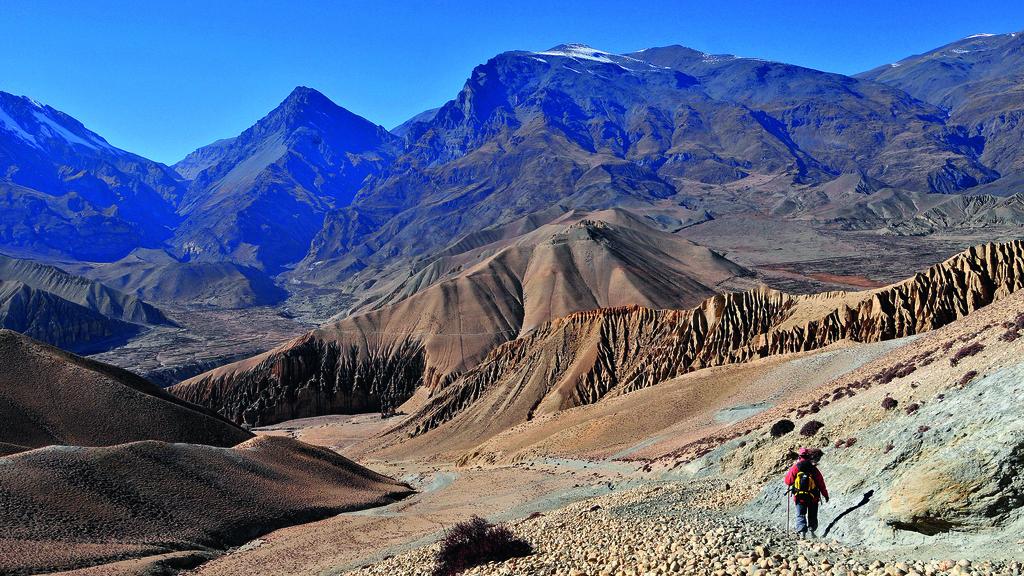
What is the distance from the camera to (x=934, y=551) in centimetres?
1048

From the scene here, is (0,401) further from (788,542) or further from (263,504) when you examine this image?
(788,542)

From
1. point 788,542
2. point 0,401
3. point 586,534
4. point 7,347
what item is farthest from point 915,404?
point 7,347

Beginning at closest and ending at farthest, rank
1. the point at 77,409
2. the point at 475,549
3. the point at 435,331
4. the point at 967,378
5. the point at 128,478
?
1. the point at 475,549
2. the point at 967,378
3. the point at 128,478
4. the point at 77,409
5. the point at 435,331

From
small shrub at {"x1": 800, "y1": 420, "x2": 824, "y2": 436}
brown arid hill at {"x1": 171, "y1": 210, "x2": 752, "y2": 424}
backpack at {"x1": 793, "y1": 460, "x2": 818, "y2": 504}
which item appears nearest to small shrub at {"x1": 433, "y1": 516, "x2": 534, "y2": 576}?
backpack at {"x1": 793, "y1": 460, "x2": 818, "y2": 504}

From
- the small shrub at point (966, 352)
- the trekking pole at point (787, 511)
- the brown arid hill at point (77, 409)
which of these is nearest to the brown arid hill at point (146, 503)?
the brown arid hill at point (77, 409)

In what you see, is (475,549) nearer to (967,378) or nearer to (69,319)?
(967,378)

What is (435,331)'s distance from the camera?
104500mm

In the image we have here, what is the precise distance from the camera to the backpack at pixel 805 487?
12.6 m

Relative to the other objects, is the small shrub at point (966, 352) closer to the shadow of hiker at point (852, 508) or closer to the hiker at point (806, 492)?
the shadow of hiker at point (852, 508)

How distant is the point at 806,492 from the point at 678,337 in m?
44.0

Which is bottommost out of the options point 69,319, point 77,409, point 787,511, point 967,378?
point 77,409

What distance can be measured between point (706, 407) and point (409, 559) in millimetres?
25193

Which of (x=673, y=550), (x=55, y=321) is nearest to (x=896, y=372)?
(x=673, y=550)

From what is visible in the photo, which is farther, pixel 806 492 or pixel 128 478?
pixel 128 478
